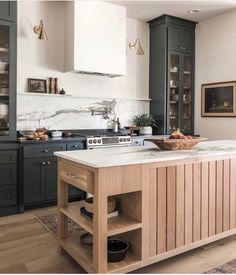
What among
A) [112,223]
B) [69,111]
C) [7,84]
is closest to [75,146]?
[69,111]

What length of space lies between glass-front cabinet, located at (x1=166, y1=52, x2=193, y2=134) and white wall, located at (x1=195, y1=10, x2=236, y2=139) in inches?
5.3

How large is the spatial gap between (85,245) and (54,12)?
3.50 meters

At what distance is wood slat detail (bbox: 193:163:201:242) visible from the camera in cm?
244

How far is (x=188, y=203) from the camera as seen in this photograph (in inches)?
94.7

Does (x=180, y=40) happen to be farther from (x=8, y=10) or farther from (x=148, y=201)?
(x=148, y=201)

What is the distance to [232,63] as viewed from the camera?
469 cm

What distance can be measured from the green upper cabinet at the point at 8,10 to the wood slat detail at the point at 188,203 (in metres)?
2.81

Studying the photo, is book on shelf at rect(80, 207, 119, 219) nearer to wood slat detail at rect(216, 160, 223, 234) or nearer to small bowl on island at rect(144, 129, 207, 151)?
small bowl on island at rect(144, 129, 207, 151)

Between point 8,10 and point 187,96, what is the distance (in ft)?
10.9

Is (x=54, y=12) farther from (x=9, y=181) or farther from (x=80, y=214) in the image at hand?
(x=80, y=214)

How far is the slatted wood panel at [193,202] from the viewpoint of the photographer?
2258 mm

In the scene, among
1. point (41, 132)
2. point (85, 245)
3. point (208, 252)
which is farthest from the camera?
point (41, 132)

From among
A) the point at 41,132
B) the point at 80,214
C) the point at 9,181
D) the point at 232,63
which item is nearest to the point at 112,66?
the point at 41,132

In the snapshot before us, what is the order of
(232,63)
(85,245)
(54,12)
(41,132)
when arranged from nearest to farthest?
(85,245)
(41,132)
(54,12)
(232,63)
